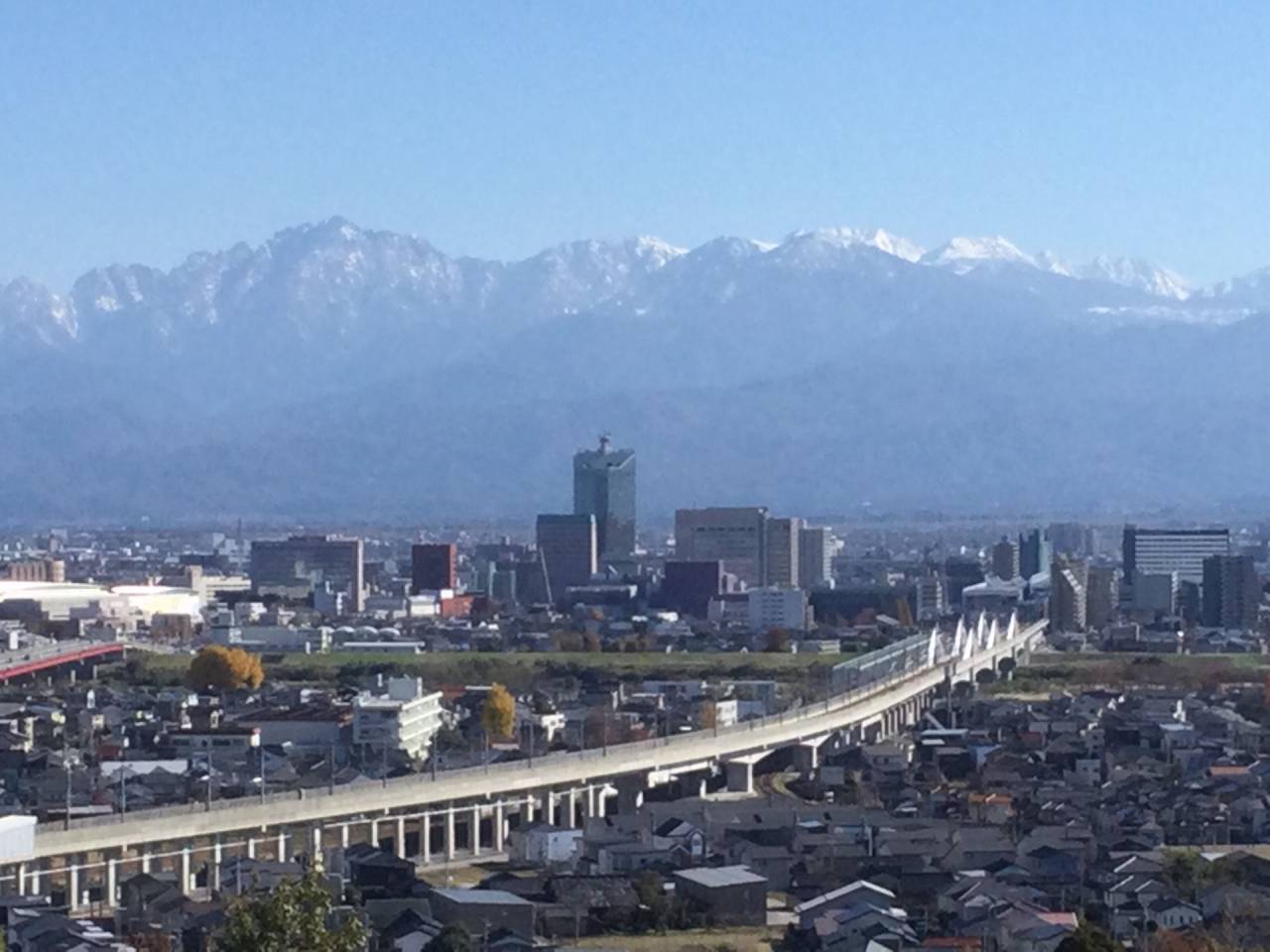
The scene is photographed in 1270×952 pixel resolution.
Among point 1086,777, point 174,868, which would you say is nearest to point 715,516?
point 1086,777

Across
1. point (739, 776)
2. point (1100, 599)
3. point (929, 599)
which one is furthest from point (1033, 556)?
point (739, 776)

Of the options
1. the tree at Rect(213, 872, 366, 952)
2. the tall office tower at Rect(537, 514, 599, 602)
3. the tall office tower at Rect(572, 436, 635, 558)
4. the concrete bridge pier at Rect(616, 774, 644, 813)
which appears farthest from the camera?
the tall office tower at Rect(572, 436, 635, 558)

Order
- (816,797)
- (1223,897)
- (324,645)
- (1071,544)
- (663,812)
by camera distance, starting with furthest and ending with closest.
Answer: (1071,544) < (324,645) < (816,797) < (663,812) < (1223,897)

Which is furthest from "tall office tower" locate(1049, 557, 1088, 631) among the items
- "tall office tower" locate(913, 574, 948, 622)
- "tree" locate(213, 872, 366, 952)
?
"tree" locate(213, 872, 366, 952)

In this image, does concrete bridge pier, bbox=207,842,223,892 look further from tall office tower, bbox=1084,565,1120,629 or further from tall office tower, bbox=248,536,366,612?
tall office tower, bbox=248,536,366,612

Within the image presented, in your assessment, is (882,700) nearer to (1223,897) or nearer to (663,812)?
(663,812)

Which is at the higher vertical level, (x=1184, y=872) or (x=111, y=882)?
(x=1184, y=872)

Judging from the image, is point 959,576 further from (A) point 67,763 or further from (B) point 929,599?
(A) point 67,763
